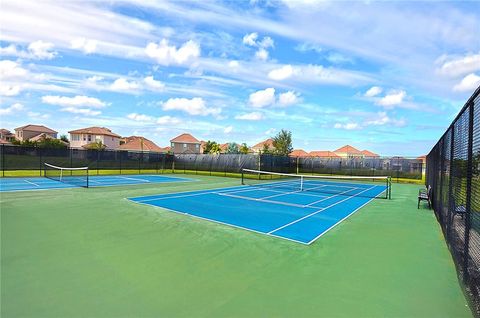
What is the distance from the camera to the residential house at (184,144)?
77600 mm

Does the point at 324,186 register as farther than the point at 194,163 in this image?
No

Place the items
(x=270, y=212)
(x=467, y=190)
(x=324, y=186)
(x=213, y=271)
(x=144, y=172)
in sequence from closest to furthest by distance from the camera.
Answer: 1. (x=467, y=190)
2. (x=213, y=271)
3. (x=270, y=212)
4. (x=324, y=186)
5. (x=144, y=172)

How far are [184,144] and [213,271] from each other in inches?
2983

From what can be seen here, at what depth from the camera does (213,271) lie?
4113 mm

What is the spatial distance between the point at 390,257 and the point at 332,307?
2.29m

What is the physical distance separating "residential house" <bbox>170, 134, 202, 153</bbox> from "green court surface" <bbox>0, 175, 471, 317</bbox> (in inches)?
2812

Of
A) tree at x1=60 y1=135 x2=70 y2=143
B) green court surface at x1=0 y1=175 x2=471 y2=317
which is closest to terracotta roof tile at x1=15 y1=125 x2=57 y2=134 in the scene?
tree at x1=60 y1=135 x2=70 y2=143

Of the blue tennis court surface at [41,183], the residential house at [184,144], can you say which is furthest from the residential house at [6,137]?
the blue tennis court surface at [41,183]

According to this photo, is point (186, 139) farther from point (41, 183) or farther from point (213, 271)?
point (213, 271)

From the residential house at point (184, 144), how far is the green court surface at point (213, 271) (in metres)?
71.4

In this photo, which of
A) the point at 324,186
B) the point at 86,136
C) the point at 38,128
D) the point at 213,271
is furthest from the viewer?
the point at 38,128

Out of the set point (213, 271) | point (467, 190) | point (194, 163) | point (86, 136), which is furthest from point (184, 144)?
point (467, 190)

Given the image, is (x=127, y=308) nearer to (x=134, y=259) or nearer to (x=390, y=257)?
(x=134, y=259)

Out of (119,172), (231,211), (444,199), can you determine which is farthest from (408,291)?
(119,172)
